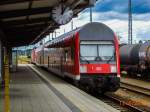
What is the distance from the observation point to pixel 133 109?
1703cm

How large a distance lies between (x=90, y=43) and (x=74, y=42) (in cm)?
75

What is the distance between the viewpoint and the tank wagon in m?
34.1

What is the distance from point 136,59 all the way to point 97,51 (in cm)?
1514

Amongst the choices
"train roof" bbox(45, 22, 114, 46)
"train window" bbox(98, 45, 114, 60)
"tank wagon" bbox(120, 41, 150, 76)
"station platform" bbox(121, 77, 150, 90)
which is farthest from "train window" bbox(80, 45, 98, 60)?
"tank wagon" bbox(120, 41, 150, 76)

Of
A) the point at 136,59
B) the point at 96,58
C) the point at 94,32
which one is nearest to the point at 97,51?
the point at 96,58

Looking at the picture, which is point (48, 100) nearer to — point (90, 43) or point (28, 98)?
point (28, 98)

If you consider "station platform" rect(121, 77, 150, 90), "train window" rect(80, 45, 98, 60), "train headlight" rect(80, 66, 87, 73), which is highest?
"train window" rect(80, 45, 98, 60)

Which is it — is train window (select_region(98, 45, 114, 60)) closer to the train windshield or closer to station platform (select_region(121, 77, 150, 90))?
the train windshield

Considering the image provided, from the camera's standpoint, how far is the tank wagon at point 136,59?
34094 millimetres

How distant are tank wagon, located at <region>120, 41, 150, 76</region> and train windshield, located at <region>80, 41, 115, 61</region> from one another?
458 inches

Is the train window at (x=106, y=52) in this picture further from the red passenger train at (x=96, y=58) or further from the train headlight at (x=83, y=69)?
the train headlight at (x=83, y=69)

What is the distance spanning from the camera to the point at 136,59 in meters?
36.8

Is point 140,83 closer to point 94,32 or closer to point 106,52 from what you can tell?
point 106,52

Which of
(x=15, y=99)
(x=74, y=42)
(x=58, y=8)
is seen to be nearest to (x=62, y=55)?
(x=74, y=42)
